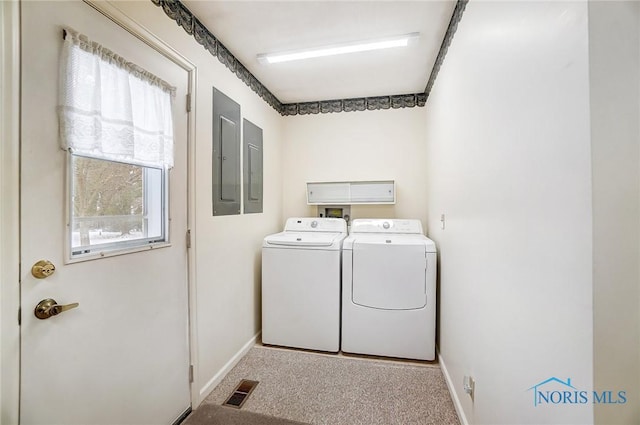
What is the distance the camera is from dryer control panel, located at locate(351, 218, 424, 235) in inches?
110

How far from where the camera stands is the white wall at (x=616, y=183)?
598 mm

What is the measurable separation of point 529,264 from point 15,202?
172 cm

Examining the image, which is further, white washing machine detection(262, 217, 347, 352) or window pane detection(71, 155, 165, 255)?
white washing machine detection(262, 217, 347, 352)

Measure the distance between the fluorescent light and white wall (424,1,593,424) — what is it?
18.4 inches

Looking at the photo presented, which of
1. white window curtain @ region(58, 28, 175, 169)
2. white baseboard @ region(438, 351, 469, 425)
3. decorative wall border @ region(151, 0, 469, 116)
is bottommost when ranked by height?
white baseboard @ region(438, 351, 469, 425)

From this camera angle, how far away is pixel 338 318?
2426 mm

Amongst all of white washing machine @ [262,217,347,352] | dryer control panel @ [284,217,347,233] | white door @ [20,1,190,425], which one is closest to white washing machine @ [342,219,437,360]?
white washing machine @ [262,217,347,352]

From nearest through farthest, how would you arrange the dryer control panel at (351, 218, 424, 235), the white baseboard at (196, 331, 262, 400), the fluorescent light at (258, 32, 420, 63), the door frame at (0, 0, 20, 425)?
the door frame at (0, 0, 20, 425) < the white baseboard at (196, 331, 262, 400) < the fluorescent light at (258, 32, 420, 63) < the dryer control panel at (351, 218, 424, 235)

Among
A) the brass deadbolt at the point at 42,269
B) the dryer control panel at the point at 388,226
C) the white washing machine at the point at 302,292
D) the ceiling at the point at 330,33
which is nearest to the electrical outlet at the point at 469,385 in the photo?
the white washing machine at the point at 302,292

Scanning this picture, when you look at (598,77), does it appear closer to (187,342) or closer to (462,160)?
(462,160)

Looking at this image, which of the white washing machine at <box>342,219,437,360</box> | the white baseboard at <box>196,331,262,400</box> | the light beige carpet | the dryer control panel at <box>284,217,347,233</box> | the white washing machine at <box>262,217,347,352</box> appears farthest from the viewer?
the dryer control panel at <box>284,217,347,233</box>

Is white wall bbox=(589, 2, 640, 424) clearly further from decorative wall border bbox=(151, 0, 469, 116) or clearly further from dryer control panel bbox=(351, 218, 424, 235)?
dryer control panel bbox=(351, 218, 424, 235)

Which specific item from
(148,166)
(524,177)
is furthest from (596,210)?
(148,166)

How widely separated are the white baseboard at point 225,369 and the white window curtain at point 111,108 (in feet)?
5.01
